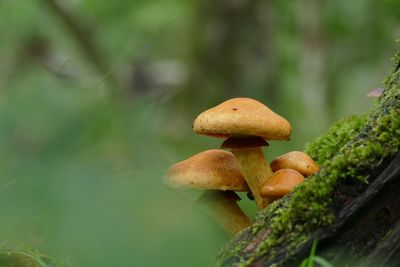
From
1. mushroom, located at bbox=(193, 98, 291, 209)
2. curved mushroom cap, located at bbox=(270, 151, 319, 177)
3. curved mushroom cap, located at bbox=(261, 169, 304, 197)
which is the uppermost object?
mushroom, located at bbox=(193, 98, 291, 209)

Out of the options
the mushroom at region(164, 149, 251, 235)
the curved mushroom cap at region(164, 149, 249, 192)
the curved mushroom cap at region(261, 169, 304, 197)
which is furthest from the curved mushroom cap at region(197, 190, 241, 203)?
the curved mushroom cap at region(261, 169, 304, 197)

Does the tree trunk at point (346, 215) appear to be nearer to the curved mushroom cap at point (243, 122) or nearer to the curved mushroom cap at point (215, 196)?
the curved mushroom cap at point (243, 122)

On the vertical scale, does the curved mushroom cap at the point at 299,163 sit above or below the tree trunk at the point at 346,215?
above

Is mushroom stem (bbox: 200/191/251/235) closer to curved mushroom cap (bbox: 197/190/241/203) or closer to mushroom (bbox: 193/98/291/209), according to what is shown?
curved mushroom cap (bbox: 197/190/241/203)

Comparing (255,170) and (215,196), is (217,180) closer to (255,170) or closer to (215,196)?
(255,170)

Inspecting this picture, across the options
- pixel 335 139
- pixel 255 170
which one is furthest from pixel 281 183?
pixel 335 139

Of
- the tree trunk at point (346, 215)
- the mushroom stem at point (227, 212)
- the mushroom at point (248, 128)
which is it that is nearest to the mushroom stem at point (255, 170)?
the mushroom at point (248, 128)
